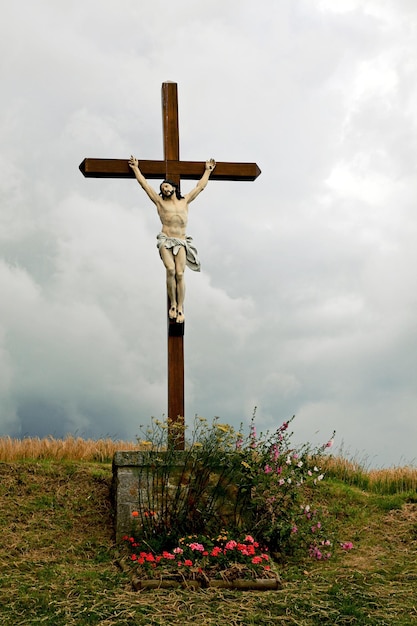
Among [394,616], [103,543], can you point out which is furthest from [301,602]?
[103,543]

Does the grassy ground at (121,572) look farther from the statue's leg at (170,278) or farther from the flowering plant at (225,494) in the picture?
the statue's leg at (170,278)

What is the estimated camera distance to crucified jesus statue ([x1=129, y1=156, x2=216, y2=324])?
10.1 metres

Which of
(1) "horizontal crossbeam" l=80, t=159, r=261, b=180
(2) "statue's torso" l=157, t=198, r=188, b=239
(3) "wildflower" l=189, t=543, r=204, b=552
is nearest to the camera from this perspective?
(3) "wildflower" l=189, t=543, r=204, b=552

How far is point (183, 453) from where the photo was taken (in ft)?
30.0

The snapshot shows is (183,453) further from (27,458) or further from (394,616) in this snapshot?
(27,458)

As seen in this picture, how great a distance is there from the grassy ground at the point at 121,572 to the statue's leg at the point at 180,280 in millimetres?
2719

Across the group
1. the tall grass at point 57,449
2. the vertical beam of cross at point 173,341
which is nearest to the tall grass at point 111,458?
the tall grass at point 57,449

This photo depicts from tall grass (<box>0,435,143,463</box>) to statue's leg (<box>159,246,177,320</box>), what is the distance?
3.17 meters

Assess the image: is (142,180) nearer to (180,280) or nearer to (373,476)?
(180,280)

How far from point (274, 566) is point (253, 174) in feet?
18.9

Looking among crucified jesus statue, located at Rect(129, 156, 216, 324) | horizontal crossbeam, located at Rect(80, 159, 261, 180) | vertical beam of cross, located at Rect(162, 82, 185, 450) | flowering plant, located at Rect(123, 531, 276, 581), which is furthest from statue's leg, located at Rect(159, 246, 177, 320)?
flowering plant, located at Rect(123, 531, 276, 581)

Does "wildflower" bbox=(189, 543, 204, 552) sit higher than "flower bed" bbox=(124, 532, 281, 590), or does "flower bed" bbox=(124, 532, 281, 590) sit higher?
"wildflower" bbox=(189, 543, 204, 552)

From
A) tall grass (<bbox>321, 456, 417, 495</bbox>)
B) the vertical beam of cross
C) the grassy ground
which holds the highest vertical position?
the vertical beam of cross

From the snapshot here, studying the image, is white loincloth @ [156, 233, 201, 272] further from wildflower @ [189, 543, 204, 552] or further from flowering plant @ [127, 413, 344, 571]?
wildflower @ [189, 543, 204, 552]
